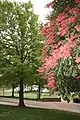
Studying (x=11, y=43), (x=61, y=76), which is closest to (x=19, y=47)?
(x=11, y=43)

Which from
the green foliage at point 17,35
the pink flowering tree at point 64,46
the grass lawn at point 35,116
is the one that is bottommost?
the grass lawn at point 35,116

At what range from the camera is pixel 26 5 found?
2244 centimetres

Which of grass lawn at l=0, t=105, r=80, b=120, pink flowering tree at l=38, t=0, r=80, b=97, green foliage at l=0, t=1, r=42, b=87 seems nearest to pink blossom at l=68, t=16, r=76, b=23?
pink flowering tree at l=38, t=0, r=80, b=97

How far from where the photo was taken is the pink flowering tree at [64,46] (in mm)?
6314

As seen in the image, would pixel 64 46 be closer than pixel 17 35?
Yes

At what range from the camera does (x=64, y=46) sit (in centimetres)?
635

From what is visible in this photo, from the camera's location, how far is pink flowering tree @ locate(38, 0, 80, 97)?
249 inches

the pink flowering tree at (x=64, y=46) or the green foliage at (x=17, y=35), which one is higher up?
the green foliage at (x=17, y=35)

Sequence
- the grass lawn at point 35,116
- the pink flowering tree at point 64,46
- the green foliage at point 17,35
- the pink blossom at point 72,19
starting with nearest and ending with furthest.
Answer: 1. the pink flowering tree at point 64,46
2. the pink blossom at point 72,19
3. the grass lawn at point 35,116
4. the green foliage at point 17,35

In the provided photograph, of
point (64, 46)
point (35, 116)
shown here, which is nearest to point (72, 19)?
point (64, 46)

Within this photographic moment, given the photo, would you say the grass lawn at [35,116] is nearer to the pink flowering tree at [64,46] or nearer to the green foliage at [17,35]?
the green foliage at [17,35]

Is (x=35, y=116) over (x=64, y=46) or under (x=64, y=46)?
under

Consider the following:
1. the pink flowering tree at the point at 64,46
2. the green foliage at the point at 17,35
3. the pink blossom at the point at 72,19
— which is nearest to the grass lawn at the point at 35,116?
the green foliage at the point at 17,35

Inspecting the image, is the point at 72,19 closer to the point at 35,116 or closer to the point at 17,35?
the point at 35,116
